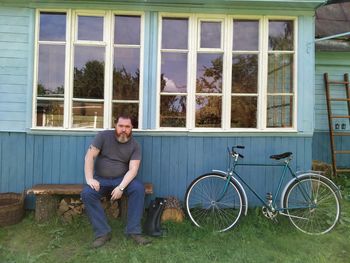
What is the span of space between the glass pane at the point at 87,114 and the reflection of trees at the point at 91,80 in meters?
0.11

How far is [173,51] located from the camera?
4.48m

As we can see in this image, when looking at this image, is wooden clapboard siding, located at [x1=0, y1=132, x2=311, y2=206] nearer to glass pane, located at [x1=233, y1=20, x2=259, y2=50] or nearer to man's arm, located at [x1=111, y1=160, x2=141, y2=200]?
man's arm, located at [x1=111, y1=160, x2=141, y2=200]

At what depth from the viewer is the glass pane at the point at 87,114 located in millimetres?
4449

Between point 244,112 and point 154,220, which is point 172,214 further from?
point 244,112

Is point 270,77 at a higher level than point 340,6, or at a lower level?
lower

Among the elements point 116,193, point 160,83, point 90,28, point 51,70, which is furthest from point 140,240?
point 90,28

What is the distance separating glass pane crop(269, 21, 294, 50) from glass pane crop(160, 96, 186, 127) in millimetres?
1454

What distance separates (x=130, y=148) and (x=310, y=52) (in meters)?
2.73

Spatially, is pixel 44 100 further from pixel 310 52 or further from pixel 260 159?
pixel 310 52

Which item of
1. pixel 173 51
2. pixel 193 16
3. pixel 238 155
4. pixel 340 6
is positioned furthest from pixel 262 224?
pixel 340 6

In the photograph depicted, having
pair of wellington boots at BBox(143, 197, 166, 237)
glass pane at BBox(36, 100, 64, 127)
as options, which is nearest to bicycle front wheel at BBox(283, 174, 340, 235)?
pair of wellington boots at BBox(143, 197, 166, 237)

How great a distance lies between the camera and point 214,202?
420cm

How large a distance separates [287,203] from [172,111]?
1.87 meters

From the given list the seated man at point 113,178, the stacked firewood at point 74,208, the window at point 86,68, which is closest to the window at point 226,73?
the window at point 86,68
